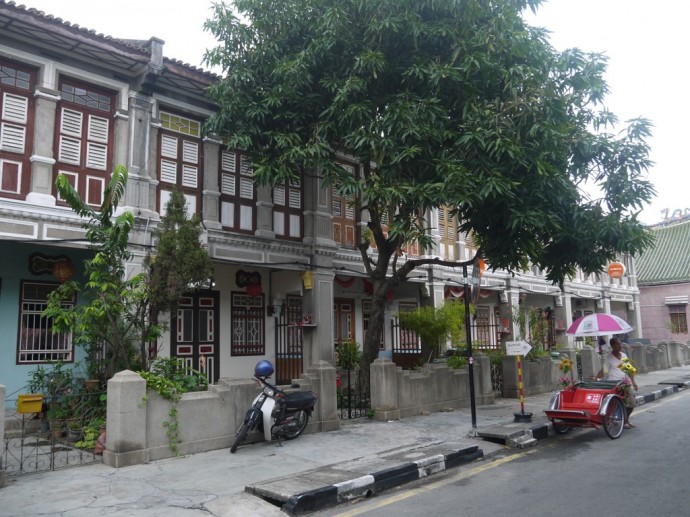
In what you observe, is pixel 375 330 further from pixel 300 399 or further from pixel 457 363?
pixel 300 399

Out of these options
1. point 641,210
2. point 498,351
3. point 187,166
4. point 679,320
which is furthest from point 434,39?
point 679,320

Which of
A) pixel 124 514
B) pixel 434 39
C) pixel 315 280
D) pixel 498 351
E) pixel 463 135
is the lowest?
pixel 124 514

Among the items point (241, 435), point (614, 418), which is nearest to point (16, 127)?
point (241, 435)

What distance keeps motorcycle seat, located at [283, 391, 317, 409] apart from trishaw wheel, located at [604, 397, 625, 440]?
16.4ft

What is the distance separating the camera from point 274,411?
9.10 meters

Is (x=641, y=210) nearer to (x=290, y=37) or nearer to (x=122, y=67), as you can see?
(x=290, y=37)

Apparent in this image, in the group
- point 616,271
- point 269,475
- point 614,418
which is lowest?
point 269,475

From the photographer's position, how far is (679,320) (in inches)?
1406

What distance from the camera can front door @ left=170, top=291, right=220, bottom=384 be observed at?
14.5 m

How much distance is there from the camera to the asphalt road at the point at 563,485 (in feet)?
19.7

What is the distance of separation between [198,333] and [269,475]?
8.06 m

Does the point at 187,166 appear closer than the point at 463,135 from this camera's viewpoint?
No

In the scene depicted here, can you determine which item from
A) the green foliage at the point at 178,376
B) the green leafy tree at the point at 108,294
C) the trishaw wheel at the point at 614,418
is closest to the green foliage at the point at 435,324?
the trishaw wheel at the point at 614,418

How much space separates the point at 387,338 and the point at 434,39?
38.3ft
